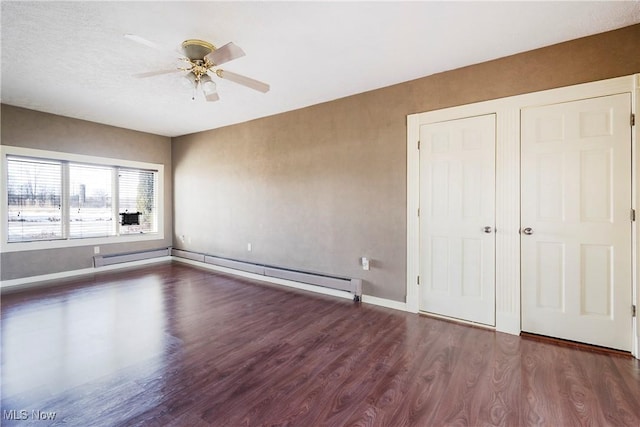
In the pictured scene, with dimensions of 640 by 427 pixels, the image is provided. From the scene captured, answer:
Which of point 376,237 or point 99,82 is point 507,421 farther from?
point 99,82

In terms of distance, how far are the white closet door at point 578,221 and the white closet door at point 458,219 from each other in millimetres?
307

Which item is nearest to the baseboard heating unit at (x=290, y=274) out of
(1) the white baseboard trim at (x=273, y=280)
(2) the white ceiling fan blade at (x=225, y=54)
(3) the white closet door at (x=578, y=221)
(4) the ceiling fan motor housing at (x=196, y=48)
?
(1) the white baseboard trim at (x=273, y=280)

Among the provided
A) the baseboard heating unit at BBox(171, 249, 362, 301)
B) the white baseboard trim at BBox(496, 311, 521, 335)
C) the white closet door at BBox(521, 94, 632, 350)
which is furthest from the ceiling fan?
the white baseboard trim at BBox(496, 311, 521, 335)

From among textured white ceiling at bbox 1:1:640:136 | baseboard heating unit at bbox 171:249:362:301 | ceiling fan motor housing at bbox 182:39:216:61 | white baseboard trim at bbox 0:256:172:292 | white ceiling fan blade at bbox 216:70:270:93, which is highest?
textured white ceiling at bbox 1:1:640:136

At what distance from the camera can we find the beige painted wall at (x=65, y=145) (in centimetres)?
436

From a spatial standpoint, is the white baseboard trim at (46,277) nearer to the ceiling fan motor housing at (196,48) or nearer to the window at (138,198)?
the window at (138,198)

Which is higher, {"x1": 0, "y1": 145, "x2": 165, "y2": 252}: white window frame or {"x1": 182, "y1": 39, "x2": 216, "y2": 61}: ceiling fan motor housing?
{"x1": 182, "y1": 39, "x2": 216, "y2": 61}: ceiling fan motor housing

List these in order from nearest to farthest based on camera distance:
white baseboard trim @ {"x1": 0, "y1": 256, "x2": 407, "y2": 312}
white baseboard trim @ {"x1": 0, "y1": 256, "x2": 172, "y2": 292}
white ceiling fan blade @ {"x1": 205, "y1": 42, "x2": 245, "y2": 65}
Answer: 1. white ceiling fan blade @ {"x1": 205, "y1": 42, "x2": 245, "y2": 65}
2. white baseboard trim @ {"x1": 0, "y1": 256, "x2": 407, "y2": 312}
3. white baseboard trim @ {"x1": 0, "y1": 256, "x2": 172, "y2": 292}

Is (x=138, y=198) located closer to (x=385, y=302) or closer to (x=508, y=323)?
(x=385, y=302)

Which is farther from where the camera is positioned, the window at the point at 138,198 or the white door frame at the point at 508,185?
the window at the point at 138,198

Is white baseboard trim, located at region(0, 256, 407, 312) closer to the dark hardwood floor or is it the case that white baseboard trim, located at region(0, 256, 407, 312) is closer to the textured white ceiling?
the dark hardwood floor

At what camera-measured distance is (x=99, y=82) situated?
3408 mm

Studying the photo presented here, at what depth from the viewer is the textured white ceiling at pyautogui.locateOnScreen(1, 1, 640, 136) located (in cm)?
213

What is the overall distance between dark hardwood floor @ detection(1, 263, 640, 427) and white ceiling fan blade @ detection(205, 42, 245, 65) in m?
2.46
